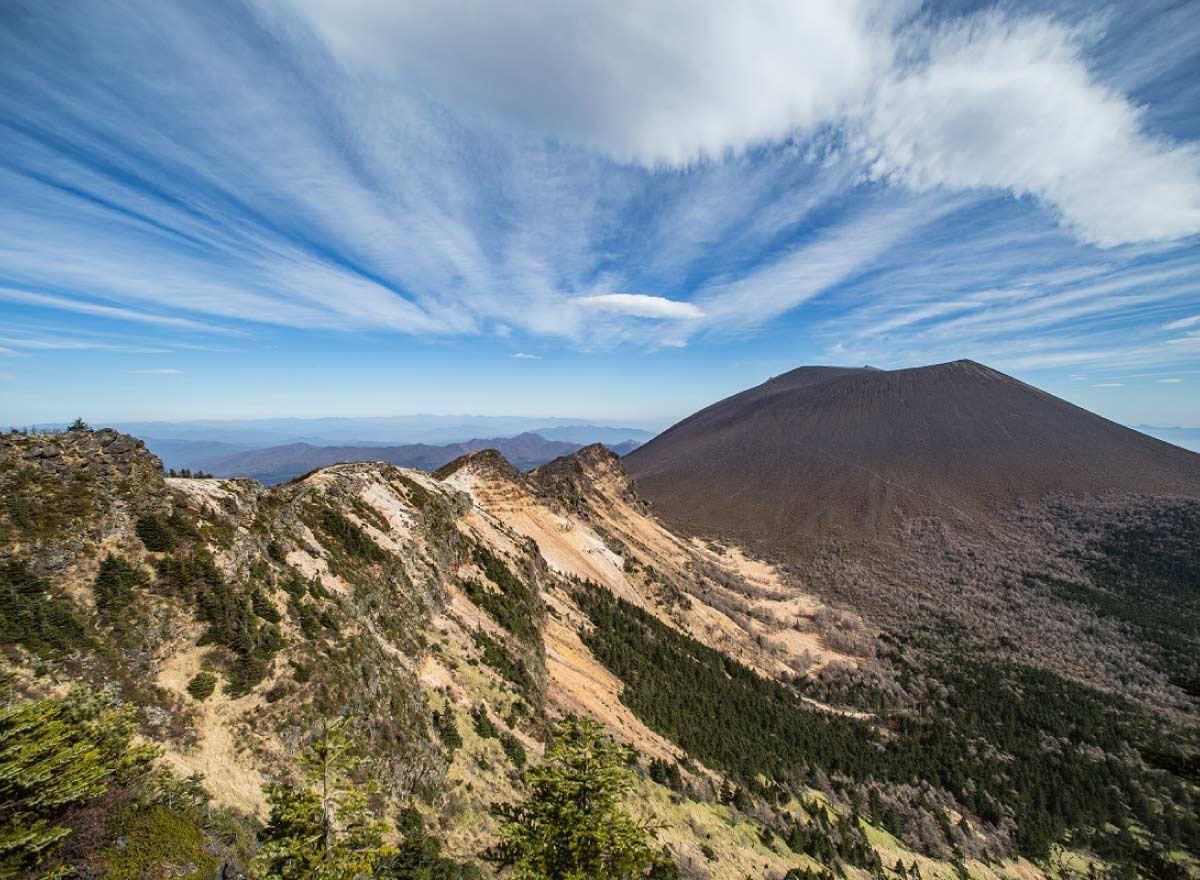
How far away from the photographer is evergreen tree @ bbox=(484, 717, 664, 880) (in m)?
11.4

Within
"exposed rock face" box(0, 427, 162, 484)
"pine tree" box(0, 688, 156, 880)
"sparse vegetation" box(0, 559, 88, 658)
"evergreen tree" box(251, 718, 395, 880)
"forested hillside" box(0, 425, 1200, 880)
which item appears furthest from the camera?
"exposed rock face" box(0, 427, 162, 484)

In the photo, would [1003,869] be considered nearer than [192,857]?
No

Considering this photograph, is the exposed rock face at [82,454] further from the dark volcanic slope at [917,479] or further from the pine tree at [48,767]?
the dark volcanic slope at [917,479]

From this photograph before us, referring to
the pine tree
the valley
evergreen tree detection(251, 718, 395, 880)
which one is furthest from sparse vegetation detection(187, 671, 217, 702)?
evergreen tree detection(251, 718, 395, 880)

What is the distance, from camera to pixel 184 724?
493 inches

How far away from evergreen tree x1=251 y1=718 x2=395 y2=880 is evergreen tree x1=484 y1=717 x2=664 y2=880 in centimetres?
356

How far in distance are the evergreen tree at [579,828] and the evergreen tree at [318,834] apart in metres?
3.56

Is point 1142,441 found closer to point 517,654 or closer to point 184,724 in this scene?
point 517,654

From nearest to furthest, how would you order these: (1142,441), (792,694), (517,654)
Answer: (517,654)
(792,694)
(1142,441)

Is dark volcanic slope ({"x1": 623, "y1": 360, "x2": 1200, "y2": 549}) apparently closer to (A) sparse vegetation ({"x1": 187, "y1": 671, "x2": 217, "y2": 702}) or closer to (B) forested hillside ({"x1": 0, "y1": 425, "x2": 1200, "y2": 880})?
(B) forested hillside ({"x1": 0, "y1": 425, "x2": 1200, "y2": 880})

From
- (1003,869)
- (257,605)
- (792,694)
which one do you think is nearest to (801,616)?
(792,694)

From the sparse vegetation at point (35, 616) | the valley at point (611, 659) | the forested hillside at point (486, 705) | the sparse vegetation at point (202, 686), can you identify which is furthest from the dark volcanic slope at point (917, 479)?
the sparse vegetation at point (35, 616)

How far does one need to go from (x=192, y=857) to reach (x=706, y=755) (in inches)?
1557

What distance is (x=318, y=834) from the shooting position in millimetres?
9516
